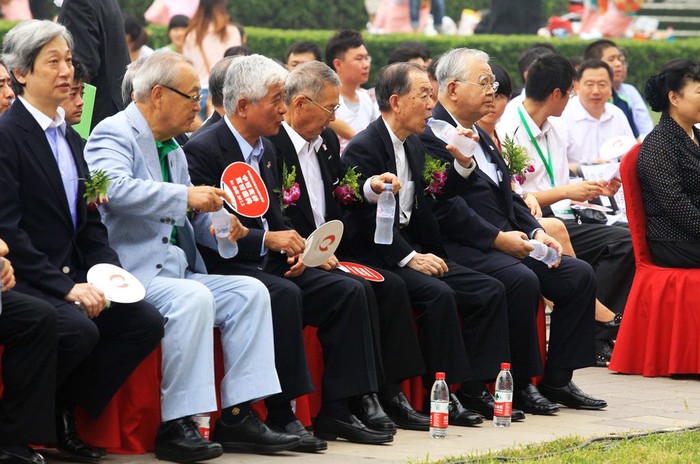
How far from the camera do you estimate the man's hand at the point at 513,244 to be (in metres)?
7.93

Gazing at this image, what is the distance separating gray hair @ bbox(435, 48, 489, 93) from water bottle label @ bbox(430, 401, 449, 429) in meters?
2.14

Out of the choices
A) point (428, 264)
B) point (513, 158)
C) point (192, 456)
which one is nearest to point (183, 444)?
point (192, 456)

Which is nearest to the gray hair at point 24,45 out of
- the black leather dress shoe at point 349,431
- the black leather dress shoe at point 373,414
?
the black leather dress shoe at point 349,431

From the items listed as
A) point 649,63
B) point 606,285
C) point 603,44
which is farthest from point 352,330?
point 649,63

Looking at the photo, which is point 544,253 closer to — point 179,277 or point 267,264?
point 267,264

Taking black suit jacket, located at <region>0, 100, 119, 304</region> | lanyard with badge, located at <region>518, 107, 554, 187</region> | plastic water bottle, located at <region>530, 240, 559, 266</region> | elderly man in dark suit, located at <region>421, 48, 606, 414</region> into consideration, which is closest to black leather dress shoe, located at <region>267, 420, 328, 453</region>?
black suit jacket, located at <region>0, 100, 119, 304</region>

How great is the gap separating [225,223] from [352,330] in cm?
88

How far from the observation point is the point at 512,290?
7758 millimetres

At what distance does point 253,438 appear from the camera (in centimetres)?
620

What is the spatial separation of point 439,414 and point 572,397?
1416 mm

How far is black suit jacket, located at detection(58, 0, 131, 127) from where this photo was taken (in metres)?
8.45

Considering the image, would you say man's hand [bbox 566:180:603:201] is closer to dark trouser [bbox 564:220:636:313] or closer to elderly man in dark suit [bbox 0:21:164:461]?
dark trouser [bbox 564:220:636:313]

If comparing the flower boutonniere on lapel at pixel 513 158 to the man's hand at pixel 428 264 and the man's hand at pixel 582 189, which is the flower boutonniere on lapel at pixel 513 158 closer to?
the man's hand at pixel 582 189

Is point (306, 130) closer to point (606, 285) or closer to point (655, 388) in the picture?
point (655, 388)
